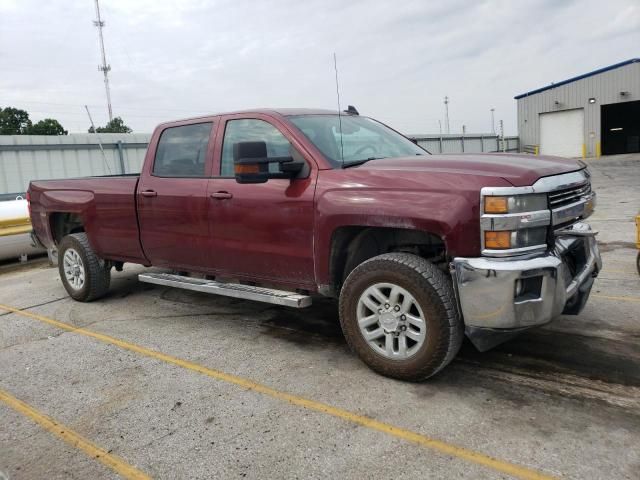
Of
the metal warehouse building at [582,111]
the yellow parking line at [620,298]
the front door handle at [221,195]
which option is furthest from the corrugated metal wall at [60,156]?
the metal warehouse building at [582,111]

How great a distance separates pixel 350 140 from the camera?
4.45 meters

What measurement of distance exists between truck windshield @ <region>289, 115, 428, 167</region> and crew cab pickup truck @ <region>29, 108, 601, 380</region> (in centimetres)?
2

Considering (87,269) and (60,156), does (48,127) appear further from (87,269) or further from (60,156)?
(87,269)

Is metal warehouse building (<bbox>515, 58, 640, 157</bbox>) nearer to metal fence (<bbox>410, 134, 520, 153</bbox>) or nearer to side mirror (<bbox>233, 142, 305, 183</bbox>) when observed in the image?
metal fence (<bbox>410, 134, 520, 153</bbox>)

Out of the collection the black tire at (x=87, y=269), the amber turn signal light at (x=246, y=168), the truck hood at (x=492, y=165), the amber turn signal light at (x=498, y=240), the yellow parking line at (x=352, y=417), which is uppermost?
the amber turn signal light at (x=246, y=168)

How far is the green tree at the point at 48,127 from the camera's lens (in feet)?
175

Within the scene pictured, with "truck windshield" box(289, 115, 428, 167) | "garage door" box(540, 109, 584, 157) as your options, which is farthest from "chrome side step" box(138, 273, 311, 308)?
"garage door" box(540, 109, 584, 157)

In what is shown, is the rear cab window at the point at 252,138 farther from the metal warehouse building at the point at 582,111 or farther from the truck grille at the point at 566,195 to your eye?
Result: the metal warehouse building at the point at 582,111

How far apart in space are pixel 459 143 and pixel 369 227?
2737 centimetres

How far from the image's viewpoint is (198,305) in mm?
5863

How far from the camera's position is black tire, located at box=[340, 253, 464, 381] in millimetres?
3318

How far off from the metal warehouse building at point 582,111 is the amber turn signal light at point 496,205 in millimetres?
34557

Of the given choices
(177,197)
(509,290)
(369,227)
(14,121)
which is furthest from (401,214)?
(14,121)

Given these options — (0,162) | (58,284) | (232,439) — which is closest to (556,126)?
(0,162)
